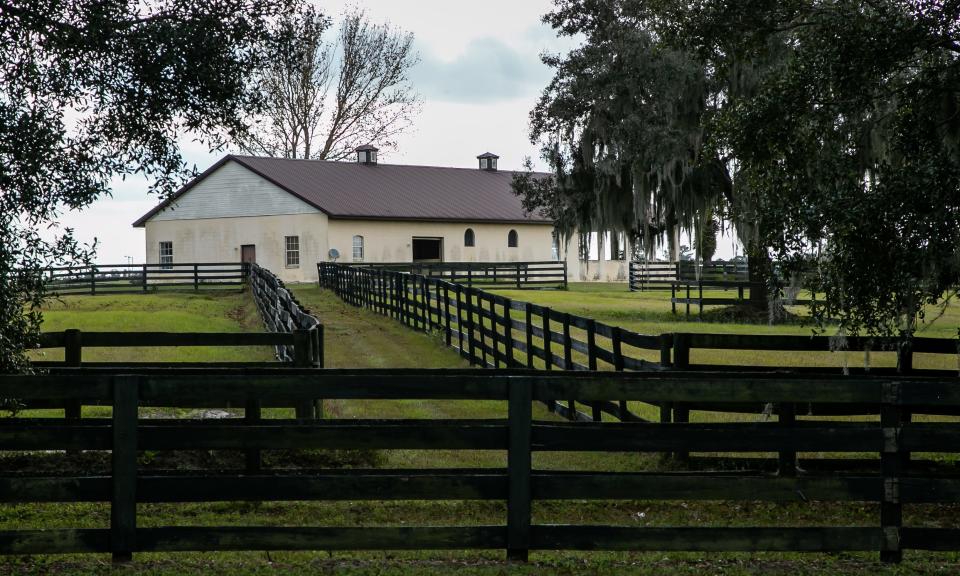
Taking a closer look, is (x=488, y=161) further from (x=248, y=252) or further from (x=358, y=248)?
(x=248, y=252)

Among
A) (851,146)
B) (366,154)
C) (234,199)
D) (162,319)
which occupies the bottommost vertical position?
(162,319)

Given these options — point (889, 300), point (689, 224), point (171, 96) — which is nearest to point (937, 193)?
point (889, 300)

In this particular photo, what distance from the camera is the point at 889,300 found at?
1064 centimetres

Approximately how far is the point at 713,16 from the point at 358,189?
44.2 meters

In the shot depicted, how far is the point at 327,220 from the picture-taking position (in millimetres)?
52969

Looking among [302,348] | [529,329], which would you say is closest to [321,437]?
[302,348]

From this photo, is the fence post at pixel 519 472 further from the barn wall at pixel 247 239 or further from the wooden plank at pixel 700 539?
the barn wall at pixel 247 239

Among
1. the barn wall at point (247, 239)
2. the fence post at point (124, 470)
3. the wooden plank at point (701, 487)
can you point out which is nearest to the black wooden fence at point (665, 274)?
the barn wall at point (247, 239)

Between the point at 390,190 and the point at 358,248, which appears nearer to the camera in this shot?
the point at 358,248

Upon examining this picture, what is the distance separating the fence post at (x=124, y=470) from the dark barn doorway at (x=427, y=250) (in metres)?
51.4

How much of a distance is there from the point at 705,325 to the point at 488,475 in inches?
904

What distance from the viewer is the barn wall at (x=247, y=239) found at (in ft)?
174

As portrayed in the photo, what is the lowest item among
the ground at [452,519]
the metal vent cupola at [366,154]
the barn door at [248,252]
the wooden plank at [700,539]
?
the ground at [452,519]

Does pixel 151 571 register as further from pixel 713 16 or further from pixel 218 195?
pixel 218 195
